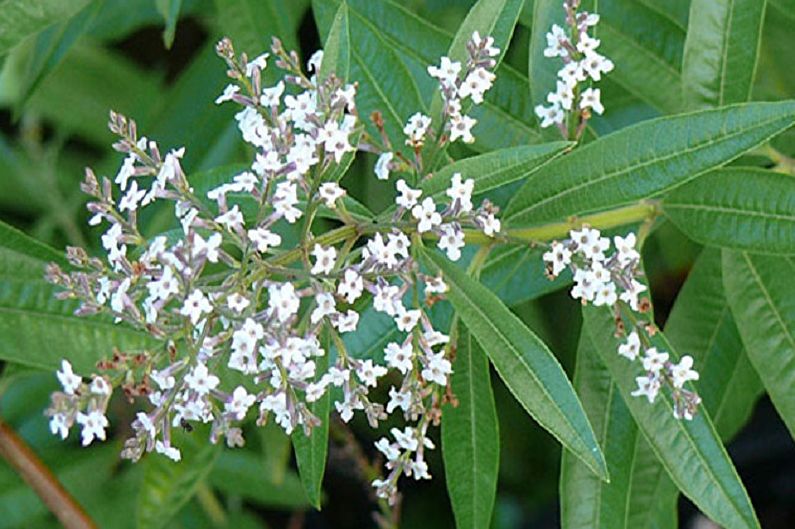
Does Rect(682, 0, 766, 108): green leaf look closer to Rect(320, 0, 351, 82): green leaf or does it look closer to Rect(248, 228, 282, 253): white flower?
Rect(320, 0, 351, 82): green leaf

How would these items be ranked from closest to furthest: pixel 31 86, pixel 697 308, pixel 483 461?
1. pixel 483 461
2. pixel 697 308
3. pixel 31 86

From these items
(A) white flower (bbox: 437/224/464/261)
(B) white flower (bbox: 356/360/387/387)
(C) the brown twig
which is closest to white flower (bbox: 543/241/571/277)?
(A) white flower (bbox: 437/224/464/261)

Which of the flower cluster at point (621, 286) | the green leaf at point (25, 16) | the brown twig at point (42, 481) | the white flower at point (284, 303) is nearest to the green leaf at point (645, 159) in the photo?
the flower cluster at point (621, 286)

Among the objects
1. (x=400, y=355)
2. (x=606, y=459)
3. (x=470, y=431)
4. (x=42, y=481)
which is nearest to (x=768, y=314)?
(x=606, y=459)

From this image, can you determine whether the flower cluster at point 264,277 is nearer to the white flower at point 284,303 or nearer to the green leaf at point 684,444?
the white flower at point 284,303

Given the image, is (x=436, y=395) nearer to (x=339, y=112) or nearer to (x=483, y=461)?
(x=483, y=461)

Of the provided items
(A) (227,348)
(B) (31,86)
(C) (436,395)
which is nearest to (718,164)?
(C) (436,395)

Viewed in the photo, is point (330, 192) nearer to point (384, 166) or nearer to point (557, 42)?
point (384, 166)
